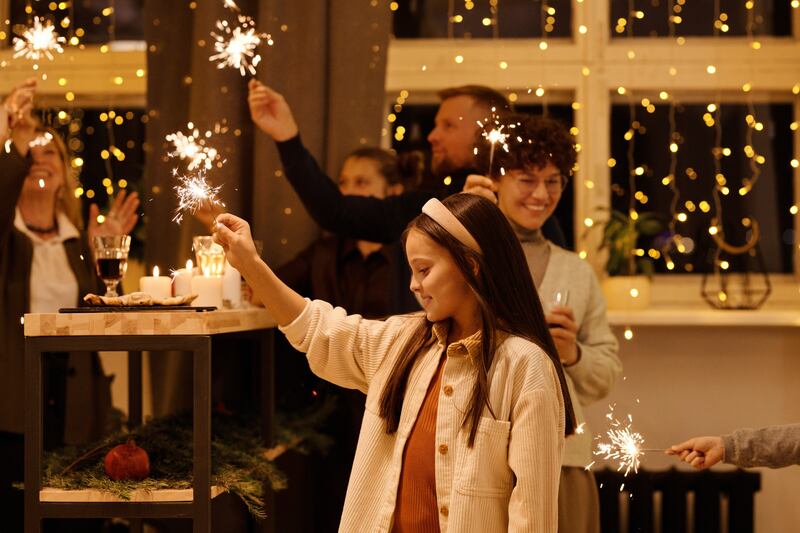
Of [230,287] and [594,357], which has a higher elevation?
[230,287]

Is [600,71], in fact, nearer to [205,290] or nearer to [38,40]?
[205,290]

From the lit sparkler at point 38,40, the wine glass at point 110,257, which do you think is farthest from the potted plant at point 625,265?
the lit sparkler at point 38,40

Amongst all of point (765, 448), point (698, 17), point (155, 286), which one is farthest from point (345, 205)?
point (698, 17)

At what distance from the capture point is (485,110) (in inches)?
91.6

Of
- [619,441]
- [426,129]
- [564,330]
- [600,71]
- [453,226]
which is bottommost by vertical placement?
[619,441]

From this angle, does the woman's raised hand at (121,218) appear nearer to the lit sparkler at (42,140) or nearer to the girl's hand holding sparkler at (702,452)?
the lit sparkler at (42,140)

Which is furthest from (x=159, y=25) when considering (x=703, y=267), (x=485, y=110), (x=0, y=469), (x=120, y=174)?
(x=703, y=267)

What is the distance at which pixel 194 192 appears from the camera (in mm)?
2381

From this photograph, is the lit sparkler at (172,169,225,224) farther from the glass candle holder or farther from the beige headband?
the beige headband

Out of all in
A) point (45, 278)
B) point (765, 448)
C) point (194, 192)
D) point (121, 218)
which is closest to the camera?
point (765, 448)

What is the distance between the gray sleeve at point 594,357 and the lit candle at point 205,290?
31.5 inches

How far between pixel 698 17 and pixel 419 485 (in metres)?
2.14

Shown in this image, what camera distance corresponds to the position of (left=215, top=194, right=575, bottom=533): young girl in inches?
59.8

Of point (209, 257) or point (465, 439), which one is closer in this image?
point (465, 439)
